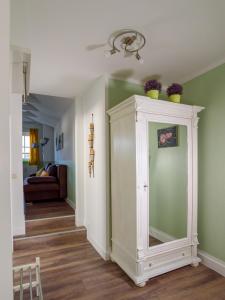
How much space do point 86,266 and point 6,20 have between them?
Answer: 241cm

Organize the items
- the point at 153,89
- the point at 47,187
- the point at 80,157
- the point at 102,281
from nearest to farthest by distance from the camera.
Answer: the point at 102,281 < the point at 153,89 < the point at 80,157 < the point at 47,187

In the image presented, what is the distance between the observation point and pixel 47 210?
4.05m

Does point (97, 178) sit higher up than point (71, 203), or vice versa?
point (97, 178)

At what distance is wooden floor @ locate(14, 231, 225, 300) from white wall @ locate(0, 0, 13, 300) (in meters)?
1.54

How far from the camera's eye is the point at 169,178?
7.38 feet

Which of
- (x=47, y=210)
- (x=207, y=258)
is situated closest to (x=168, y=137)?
(x=207, y=258)

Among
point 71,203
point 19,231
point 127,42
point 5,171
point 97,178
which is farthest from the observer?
point 71,203

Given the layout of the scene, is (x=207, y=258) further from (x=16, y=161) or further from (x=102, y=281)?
(x=16, y=161)

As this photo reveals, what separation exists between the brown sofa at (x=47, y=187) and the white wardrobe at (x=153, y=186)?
2948mm

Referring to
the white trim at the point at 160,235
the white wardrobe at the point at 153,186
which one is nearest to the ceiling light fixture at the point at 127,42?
the white wardrobe at the point at 153,186

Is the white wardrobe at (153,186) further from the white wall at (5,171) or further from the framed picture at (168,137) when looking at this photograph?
the white wall at (5,171)

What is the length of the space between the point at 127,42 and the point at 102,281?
7.73ft

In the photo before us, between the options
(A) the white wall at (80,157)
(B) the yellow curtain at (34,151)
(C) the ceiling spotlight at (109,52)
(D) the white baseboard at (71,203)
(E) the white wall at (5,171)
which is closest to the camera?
(E) the white wall at (5,171)

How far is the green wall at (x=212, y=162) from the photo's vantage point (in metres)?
2.11
